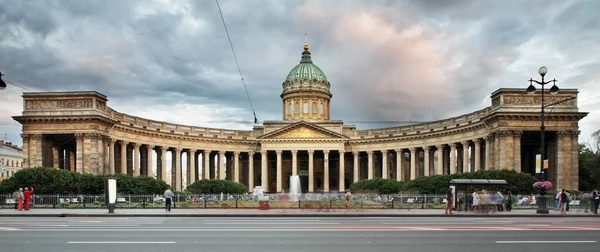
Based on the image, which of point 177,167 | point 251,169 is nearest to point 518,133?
point 251,169

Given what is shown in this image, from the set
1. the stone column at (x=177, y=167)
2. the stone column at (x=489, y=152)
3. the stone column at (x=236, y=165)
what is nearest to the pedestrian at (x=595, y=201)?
the stone column at (x=489, y=152)

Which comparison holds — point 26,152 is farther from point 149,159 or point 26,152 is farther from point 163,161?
point 163,161

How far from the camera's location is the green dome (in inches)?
4085

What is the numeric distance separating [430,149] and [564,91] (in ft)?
84.7

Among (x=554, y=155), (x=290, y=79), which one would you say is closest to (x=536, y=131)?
(x=554, y=155)

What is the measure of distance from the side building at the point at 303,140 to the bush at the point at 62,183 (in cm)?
968

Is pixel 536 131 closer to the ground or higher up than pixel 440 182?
higher up

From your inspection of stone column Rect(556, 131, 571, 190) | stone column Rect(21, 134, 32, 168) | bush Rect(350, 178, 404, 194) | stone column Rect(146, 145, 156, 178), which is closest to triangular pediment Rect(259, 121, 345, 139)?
bush Rect(350, 178, 404, 194)

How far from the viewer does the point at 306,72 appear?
10462 cm

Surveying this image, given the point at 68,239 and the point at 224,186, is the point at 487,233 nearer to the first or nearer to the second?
the point at 68,239

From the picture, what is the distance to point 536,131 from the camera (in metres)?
60.6

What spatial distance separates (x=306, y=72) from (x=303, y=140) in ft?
63.9

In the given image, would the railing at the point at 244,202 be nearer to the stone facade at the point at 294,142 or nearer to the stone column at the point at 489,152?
the stone facade at the point at 294,142

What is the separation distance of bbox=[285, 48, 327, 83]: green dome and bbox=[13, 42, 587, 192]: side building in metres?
0.32
